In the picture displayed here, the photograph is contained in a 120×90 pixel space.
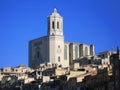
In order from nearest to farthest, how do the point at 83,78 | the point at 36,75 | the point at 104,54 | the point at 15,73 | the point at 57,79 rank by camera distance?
the point at 83,78
the point at 57,79
the point at 36,75
the point at 15,73
the point at 104,54

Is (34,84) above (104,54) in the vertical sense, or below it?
below

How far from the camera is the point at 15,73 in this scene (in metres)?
167

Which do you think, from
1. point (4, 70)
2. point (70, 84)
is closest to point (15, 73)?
point (4, 70)

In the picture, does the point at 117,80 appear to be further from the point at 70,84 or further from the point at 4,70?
the point at 4,70

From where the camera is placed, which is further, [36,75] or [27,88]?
[36,75]

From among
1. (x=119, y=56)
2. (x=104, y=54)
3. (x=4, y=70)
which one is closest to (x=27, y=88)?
(x=119, y=56)

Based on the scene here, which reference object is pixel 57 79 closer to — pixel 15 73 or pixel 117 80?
pixel 117 80

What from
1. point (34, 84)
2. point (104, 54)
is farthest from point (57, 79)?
point (104, 54)

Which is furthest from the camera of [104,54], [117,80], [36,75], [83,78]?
[104,54]

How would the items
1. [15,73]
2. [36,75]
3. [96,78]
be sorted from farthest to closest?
1. [15,73]
2. [36,75]
3. [96,78]

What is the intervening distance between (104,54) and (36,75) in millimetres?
57398

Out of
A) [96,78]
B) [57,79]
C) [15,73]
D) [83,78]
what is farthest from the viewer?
[15,73]

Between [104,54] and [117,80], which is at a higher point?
[104,54]

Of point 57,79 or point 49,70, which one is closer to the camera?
point 57,79
